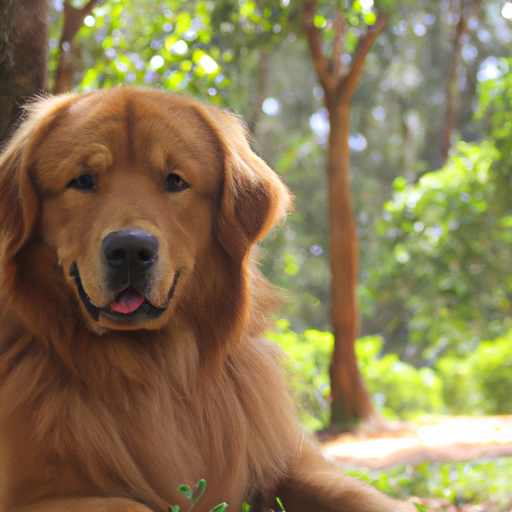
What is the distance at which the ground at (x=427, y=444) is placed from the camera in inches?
317

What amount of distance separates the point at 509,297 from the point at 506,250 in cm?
278

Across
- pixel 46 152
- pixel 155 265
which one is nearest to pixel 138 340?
pixel 155 265

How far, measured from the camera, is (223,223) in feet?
8.30

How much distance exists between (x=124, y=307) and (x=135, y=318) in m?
0.06

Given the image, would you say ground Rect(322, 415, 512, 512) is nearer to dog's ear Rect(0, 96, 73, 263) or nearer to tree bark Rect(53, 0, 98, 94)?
tree bark Rect(53, 0, 98, 94)

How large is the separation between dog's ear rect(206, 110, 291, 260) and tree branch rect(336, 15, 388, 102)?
25.8ft

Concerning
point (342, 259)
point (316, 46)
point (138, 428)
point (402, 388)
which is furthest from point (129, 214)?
point (402, 388)

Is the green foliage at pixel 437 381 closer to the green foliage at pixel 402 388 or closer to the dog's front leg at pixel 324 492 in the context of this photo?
the green foliage at pixel 402 388

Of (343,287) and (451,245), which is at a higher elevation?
(451,245)

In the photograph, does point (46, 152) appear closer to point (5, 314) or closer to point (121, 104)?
point (121, 104)

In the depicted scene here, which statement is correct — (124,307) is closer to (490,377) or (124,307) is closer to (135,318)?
(135,318)

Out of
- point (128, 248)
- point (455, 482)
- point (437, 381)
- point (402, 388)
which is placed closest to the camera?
point (128, 248)

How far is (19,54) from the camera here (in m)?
3.16

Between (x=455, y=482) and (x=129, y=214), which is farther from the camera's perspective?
(x=455, y=482)
